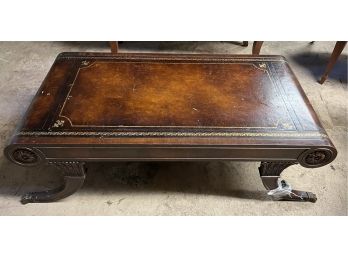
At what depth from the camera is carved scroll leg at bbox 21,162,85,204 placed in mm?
1586

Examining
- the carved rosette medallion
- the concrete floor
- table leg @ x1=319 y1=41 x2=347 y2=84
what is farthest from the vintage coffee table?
table leg @ x1=319 y1=41 x2=347 y2=84

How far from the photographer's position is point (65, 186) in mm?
1724

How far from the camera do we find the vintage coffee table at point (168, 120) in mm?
1466

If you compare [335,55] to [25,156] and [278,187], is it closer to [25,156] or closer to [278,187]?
[278,187]

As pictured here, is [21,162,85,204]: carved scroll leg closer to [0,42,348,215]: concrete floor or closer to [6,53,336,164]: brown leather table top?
[0,42,348,215]: concrete floor

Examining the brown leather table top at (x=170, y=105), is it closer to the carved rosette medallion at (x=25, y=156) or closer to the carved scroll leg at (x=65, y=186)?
the carved rosette medallion at (x=25, y=156)

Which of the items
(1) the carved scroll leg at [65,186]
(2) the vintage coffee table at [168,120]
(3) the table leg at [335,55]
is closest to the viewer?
(2) the vintage coffee table at [168,120]

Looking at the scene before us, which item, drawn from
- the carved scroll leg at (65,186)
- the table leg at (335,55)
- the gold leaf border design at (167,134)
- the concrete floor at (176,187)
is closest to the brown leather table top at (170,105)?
the gold leaf border design at (167,134)

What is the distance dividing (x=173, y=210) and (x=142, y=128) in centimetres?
64

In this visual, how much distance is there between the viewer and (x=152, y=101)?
5.45 ft

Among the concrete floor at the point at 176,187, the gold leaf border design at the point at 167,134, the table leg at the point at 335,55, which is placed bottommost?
Result: the concrete floor at the point at 176,187

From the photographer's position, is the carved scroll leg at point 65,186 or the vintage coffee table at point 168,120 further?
the carved scroll leg at point 65,186

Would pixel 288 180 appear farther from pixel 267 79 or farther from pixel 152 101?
pixel 152 101

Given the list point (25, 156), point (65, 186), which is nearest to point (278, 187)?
point (65, 186)
